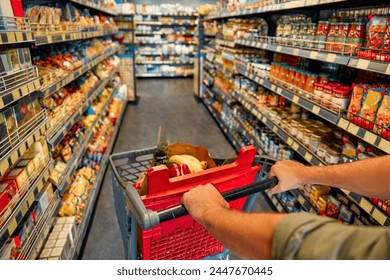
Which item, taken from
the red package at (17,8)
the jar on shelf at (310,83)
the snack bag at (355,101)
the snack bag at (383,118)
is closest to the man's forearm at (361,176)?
A: the snack bag at (383,118)

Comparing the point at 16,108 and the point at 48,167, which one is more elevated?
the point at 16,108

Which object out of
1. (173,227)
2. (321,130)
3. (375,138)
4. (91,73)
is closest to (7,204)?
(173,227)

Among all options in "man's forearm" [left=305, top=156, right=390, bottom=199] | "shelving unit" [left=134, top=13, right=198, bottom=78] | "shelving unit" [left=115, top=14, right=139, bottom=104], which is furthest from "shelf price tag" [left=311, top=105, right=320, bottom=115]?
"shelving unit" [left=134, top=13, right=198, bottom=78]

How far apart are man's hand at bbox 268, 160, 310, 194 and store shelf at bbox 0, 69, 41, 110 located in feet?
4.01

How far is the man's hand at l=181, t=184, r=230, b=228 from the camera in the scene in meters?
0.88

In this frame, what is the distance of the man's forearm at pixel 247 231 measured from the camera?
26.9 inches

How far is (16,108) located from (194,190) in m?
1.31

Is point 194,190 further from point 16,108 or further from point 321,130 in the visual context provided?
point 321,130

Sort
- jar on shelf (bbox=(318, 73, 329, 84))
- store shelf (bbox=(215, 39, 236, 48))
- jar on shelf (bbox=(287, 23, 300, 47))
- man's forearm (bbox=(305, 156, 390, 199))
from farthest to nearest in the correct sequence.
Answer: store shelf (bbox=(215, 39, 236, 48))
jar on shelf (bbox=(287, 23, 300, 47))
jar on shelf (bbox=(318, 73, 329, 84))
man's forearm (bbox=(305, 156, 390, 199))

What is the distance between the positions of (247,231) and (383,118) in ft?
4.40

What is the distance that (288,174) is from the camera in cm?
123

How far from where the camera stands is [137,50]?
10766 mm

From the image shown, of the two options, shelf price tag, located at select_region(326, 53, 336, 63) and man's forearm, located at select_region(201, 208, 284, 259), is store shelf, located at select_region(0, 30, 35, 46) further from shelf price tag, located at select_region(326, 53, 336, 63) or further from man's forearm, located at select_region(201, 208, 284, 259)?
shelf price tag, located at select_region(326, 53, 336, 63)

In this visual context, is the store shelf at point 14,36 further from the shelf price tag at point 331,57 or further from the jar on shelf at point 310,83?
the jar on shelf at point 310,83
